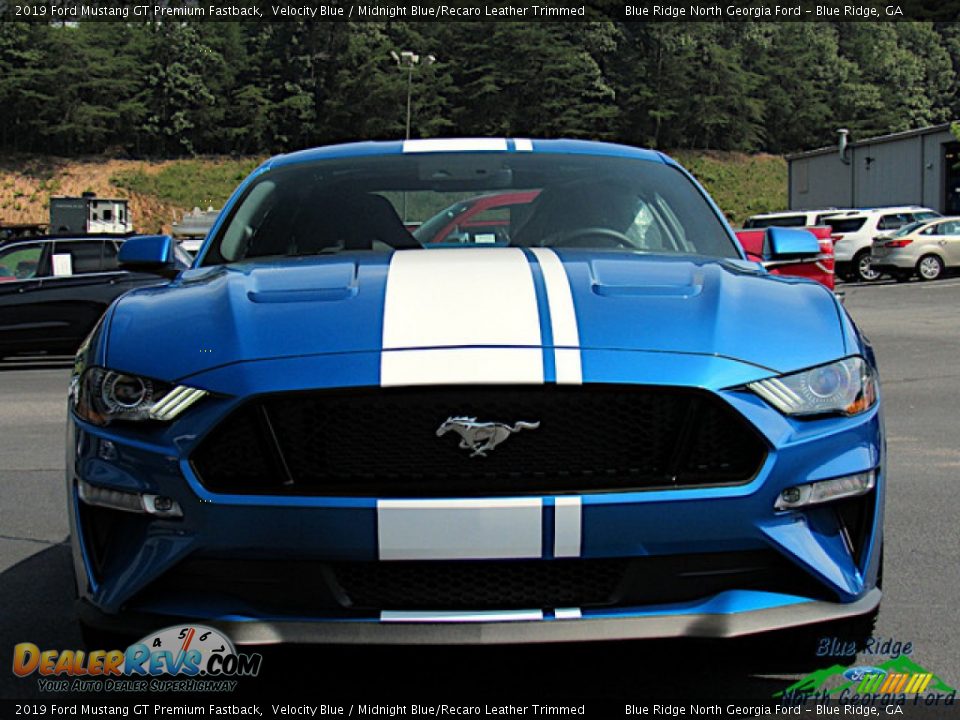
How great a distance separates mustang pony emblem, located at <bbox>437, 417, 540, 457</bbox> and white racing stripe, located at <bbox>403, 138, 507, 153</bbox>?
2.11m

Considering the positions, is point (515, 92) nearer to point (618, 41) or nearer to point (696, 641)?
point (618, 41)

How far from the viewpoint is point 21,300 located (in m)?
14.2

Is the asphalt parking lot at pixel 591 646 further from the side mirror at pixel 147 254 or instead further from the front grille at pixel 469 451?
the side mirror at pixel 147 254

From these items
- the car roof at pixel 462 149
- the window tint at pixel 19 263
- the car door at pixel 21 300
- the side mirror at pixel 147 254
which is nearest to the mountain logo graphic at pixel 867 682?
the car roof at pixel 462 149

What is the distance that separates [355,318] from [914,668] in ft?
5.65

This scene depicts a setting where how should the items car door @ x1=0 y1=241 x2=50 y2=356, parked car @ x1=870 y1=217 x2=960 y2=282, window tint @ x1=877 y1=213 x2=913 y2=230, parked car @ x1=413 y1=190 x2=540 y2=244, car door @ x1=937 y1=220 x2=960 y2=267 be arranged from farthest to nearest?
window tint @ x1=877 y1=213 x2=913 y2=230, car door @ x1=937 y1=220 x2=960 y2=267, parked car @ x1=870 y1=217 x2=960 y2=282, car door @ x1=0 y1=241 x2=50 y2=356, parked car @ x1=413 y1=190 x2=540 y2=244

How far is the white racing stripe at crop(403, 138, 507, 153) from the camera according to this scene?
15.4ft

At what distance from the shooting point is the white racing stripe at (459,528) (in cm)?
268

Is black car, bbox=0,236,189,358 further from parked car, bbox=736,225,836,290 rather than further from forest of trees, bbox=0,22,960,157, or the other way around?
forest of trees, bbox=0,22,960,157

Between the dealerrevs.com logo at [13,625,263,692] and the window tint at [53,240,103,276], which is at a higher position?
the window tint at [53,240,103,276]

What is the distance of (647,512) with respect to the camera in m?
2.70

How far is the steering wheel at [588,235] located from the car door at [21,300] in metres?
11.1

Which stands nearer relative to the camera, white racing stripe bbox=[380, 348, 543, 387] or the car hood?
white racing stripe bbox=[380, 348, 543, 387]

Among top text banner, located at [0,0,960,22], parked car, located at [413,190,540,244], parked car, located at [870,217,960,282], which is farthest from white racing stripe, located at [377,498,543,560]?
top text banner, located at [0,0,960,22]
